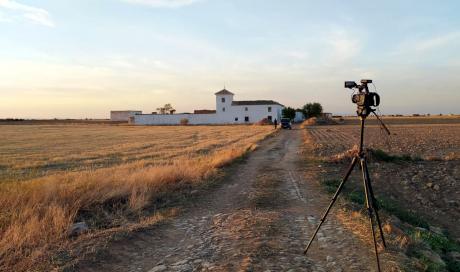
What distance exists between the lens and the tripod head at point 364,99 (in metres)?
5.60

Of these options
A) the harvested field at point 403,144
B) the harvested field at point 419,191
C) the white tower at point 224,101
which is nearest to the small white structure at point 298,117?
the white tower at point 224,101

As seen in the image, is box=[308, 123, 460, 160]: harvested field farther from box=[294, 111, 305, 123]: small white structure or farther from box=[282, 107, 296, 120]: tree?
box=[294, 111, 305, 123]: small white structure

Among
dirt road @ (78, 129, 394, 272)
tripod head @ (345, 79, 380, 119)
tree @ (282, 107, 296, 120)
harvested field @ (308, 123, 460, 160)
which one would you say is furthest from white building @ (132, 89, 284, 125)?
tripod head @ (345, 79, 380, 119)

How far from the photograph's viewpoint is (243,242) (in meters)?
6.73

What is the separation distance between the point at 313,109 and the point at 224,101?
3011cm

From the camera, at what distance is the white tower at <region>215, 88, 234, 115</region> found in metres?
105

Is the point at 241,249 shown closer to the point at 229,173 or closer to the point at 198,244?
the point at 198,244

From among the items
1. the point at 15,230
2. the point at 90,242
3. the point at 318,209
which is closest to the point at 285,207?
the point at 318,209

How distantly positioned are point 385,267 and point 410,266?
42 centimetres

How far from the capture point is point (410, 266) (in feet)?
18.5

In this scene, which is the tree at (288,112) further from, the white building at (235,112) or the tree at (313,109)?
the tree at (313,109)

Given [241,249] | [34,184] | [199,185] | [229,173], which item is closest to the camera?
[241,249]

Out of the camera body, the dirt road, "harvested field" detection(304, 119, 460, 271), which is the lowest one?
"harvested field" detection(304, 119, 460, 271)

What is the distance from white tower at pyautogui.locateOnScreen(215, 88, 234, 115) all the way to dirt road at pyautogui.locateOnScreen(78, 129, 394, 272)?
94.5 m
